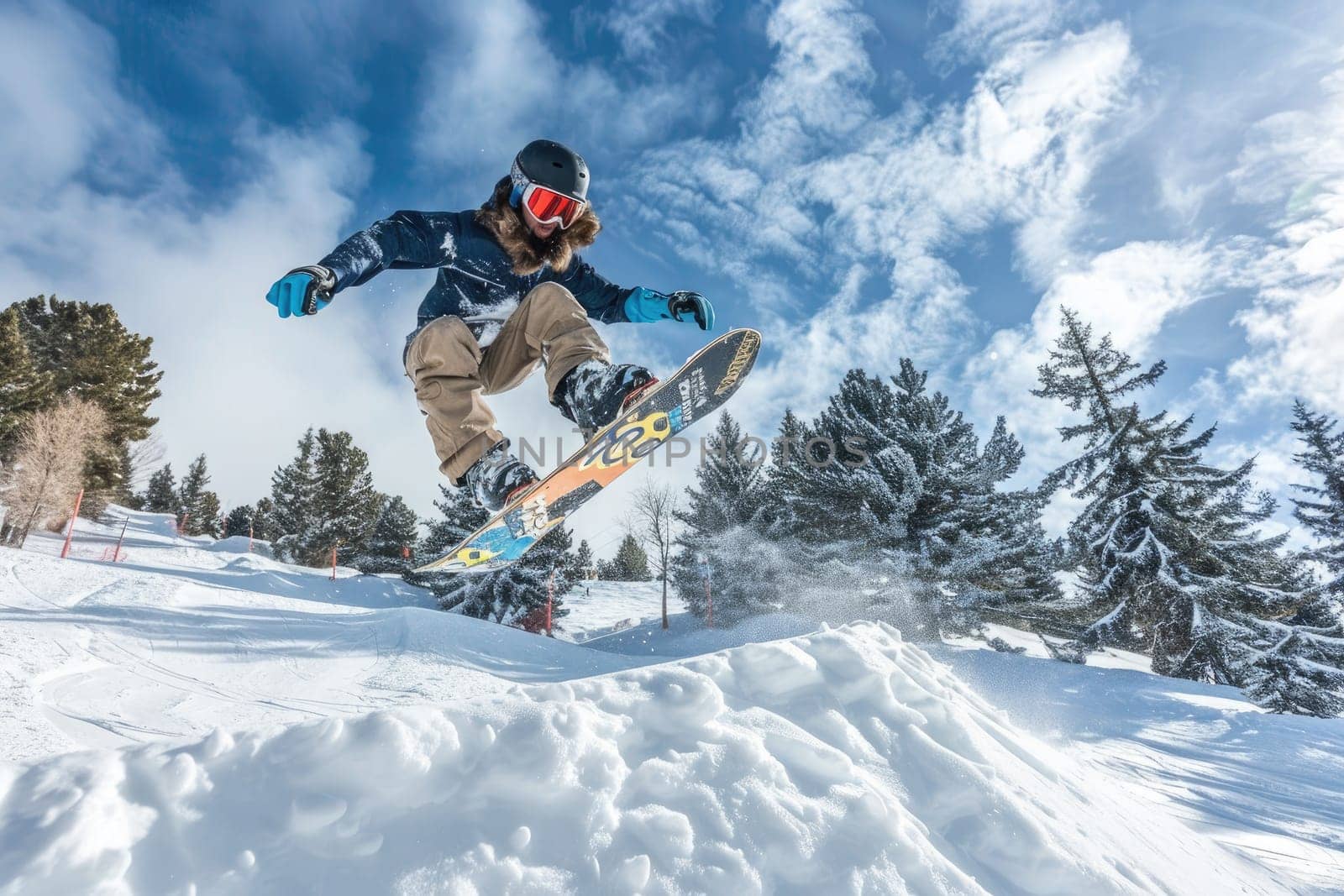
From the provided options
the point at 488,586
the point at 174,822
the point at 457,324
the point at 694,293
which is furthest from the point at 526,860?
the point at 488,586

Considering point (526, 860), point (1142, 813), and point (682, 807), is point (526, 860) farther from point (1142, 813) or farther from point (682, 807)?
point (1142, 813)

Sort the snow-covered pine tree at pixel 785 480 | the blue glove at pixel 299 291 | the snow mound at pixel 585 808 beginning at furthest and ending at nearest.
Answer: the snow-covered pine tree at pixel 785 480 < the blue glove at pixel 299 291 < the snow mound at pixel 585 808

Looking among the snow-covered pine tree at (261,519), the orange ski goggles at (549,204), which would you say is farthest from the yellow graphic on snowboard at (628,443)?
the snow-covered pine tree at (261,519)

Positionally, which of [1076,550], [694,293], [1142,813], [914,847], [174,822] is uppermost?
[694,293]

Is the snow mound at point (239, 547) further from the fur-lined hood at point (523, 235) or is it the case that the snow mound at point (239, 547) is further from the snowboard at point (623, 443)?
the fur-lined hood at point (523, 235)

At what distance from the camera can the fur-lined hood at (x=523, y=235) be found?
3482 millimetres

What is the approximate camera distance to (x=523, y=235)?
3496 millimetres

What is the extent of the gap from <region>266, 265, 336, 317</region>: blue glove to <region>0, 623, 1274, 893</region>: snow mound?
1848mm

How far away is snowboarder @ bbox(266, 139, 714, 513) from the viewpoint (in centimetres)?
335

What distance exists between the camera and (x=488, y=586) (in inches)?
750

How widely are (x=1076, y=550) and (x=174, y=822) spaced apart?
55.9 ft

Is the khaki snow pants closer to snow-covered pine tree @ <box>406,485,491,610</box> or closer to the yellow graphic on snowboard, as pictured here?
the yellow graphic on snowboard

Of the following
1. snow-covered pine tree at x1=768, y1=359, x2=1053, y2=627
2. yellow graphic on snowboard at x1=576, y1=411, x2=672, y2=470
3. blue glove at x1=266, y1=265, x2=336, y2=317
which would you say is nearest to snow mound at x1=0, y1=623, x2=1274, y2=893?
yellow graphic on snowboard at x1=576, y1=411, x2=672, y2=470

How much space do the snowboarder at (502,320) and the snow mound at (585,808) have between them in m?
1.80
